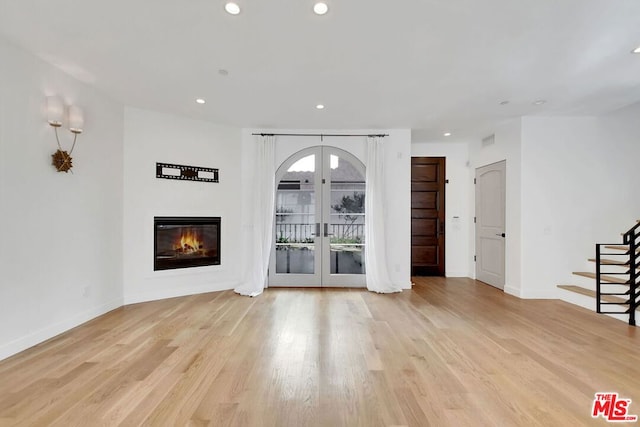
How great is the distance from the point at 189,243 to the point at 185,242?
0.06 m

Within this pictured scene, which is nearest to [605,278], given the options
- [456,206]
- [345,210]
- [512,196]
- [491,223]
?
[512,196]

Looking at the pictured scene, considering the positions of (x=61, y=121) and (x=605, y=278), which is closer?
(x=61, y=121)

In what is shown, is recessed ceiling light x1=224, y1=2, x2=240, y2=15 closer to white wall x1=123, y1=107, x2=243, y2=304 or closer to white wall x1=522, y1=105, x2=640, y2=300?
white wall x1=123, y1=107, x2=243, y2=304

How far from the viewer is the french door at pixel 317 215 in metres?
Result: 5.36

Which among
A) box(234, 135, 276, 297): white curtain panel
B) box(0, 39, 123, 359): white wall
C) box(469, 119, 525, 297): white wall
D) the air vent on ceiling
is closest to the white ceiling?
box(0, 39, 123, 359): white wall

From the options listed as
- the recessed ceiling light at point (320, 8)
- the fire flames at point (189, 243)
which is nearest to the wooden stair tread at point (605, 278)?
the recessed ceiling light at point (320, 8)

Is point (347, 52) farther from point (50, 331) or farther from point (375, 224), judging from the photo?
point (50, 331)

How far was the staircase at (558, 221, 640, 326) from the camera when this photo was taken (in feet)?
11.9

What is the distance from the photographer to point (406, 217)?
209 inches

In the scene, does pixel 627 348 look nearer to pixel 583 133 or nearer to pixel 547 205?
pixel 547 205

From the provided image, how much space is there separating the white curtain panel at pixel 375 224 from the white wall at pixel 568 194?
216 cm

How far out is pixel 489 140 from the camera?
562 cm

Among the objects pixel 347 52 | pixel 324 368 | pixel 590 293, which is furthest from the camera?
pixel 590 293

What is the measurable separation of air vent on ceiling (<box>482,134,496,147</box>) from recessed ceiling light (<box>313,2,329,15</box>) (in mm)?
4450
